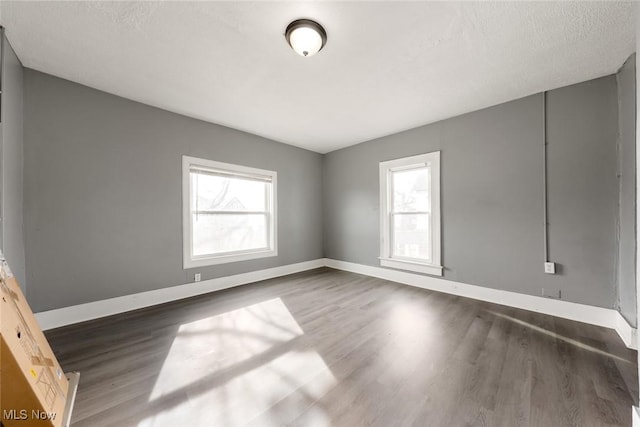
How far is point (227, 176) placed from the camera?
3.78m

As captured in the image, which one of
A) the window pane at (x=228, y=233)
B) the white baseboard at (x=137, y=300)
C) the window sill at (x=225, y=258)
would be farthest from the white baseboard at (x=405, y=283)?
the window pane at (x=228, y=233)

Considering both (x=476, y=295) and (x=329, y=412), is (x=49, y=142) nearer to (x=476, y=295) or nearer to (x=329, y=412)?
(x=329, y=412)

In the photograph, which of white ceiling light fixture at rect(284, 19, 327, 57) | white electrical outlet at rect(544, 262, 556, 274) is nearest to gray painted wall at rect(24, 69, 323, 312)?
white ceiling light fixture at rect(284, 19, 327, 57)

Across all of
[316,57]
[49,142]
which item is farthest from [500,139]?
[49,142]

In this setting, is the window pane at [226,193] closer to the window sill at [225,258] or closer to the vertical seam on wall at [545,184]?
the window sill at [225,258]

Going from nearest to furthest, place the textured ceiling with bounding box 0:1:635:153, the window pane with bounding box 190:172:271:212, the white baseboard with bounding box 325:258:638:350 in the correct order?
the textured ceiling with bounding box 0:1:635:153, the white baseboard with bounding box 325:258:638:350, the window pane with bounding box 190:172:271:212

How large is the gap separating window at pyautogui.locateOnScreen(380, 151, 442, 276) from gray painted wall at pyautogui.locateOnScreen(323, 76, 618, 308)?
0.15m

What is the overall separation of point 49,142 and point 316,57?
112 inches

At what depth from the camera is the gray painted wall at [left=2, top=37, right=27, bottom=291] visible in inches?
73.9

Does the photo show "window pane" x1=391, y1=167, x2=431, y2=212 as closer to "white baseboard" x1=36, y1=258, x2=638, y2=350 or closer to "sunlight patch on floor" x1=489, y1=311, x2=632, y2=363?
"white baseboard" x1=36, y1=258, x2=638, y2=350

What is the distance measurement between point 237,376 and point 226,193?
276 cm

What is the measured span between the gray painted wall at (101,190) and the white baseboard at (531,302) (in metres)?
3.05

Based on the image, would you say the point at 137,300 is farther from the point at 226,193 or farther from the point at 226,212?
the point at 226,193

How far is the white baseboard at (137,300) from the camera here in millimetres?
2363
